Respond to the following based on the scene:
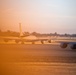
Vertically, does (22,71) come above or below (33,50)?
below

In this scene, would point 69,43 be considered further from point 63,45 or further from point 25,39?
point 25,39

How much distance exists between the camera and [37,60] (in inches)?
106

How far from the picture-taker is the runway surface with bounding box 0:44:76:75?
Result: 268cm

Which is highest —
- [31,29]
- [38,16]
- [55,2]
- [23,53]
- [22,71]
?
[55,2]

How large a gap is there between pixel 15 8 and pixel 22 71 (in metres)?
0.83

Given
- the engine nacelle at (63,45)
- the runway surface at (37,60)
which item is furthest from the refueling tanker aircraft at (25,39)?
the engine nacelle at (63,45)

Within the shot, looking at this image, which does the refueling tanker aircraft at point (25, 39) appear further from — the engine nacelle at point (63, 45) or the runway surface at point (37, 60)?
the engine nacelle at point (63, 45)

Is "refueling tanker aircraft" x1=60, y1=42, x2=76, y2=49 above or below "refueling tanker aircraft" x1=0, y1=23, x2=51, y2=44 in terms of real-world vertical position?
below

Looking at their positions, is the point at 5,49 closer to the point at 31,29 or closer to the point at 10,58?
the point at 10,58

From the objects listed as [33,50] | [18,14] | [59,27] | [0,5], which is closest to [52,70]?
[33,50]

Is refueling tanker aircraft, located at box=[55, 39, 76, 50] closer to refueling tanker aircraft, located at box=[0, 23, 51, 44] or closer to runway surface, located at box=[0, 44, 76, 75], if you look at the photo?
runway surface, located at box=[0, 44, 76, 75]

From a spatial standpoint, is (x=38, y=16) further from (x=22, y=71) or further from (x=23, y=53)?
(x=22, y=71)

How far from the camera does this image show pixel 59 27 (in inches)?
108

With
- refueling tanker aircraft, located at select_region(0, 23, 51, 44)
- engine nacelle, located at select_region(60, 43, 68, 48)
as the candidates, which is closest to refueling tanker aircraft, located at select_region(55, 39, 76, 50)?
engine nacelle, located at select_region(60, 43, 68, 48)
